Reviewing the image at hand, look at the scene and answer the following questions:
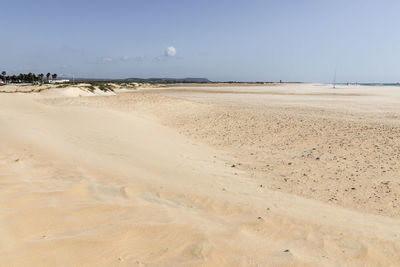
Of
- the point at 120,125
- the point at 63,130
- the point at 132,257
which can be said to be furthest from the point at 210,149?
the point at 132,257

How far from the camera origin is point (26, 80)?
101 meters

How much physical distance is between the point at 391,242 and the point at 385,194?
2232 mm

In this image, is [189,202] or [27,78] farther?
[27,78]

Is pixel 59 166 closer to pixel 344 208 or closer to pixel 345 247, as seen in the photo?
pixel 345 247

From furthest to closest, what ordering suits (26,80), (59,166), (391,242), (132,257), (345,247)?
(26,80), (59,166), (391,242), (345,247), (132,257)

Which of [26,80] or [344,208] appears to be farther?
[26,80]

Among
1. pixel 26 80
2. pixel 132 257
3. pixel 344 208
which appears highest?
pixel 26 80

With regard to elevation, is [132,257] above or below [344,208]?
above

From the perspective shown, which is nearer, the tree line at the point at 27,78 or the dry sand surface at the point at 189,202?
the dry sand surface at the point at 189,202

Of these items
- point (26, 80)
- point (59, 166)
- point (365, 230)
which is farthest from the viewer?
point (26, 80)

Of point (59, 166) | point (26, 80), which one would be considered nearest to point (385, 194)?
point (59, 166)

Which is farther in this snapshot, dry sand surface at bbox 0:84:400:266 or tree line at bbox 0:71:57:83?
tree line at bbox 0:71:57:83

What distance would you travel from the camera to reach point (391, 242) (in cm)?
336

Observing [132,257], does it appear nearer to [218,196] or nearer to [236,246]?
[236,246]
